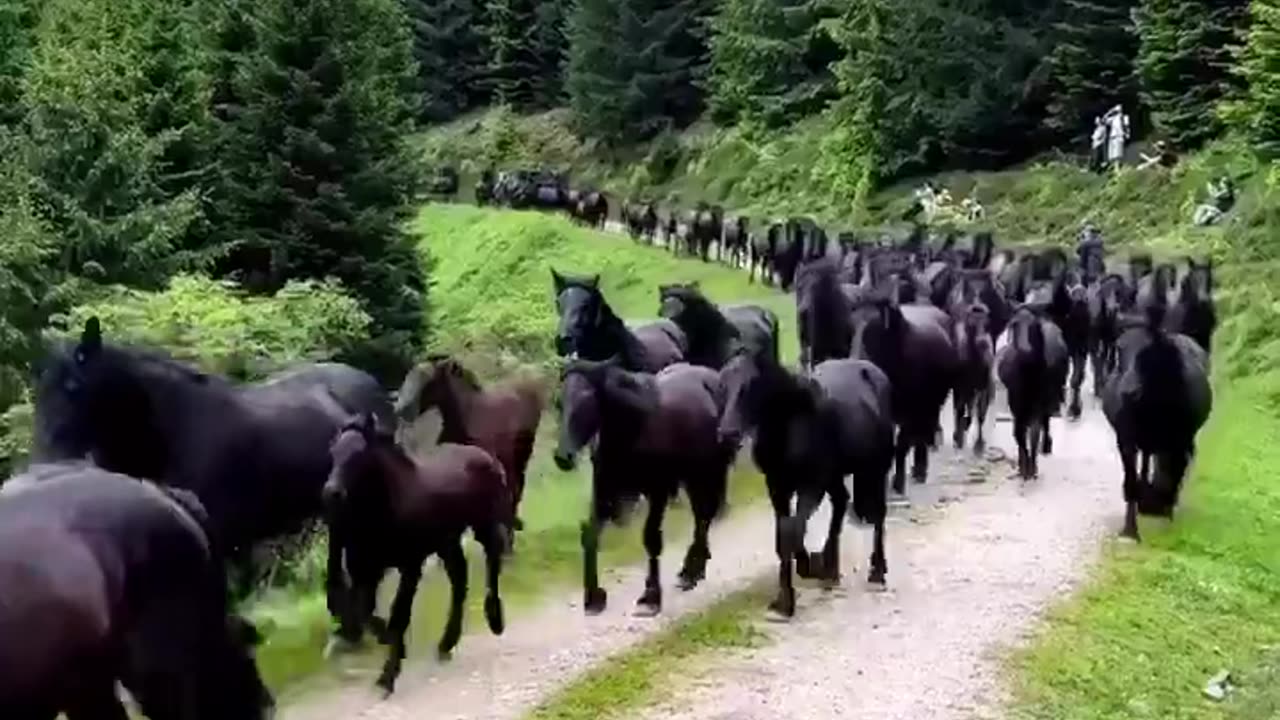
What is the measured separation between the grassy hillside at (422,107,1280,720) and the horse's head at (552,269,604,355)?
492 cm

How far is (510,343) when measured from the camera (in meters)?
24.8

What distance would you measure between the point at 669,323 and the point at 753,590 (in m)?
5.20

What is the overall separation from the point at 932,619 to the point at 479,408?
427 centimetres

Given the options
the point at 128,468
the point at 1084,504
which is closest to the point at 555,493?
the point at 1084,504

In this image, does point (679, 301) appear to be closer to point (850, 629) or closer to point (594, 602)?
point (594, 602)

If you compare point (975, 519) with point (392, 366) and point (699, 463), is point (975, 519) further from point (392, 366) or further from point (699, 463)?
point (392, 366)

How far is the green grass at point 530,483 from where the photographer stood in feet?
42.1

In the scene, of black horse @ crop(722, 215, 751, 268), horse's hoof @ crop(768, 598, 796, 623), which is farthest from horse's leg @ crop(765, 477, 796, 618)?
→ black horse @ crop(722, 215, 751, 268)

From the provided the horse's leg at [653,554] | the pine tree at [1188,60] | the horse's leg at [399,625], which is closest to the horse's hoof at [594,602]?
the horse's leg at [653,554]

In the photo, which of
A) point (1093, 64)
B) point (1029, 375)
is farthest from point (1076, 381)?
point (1093, 64)

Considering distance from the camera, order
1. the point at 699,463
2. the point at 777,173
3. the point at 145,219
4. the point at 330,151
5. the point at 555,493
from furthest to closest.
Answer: the point at 777,173 < the point at 330,151 < the point at 145,219 < the point at 555,493 < the point at 699,463

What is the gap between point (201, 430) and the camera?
36.7 feet

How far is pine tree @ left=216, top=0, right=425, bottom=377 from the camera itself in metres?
27.7

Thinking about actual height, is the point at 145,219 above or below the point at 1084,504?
above
